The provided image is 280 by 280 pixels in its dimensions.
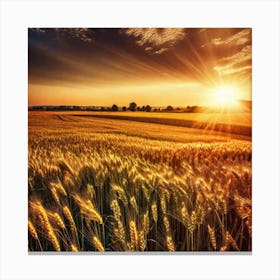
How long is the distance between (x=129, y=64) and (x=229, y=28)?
0.90m

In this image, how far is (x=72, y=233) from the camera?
3.17 m

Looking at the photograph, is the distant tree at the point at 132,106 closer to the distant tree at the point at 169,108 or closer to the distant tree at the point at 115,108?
the distant tree at the point at 115,108

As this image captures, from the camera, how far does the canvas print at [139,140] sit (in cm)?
318

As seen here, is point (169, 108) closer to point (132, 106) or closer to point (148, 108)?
point (148, 108)

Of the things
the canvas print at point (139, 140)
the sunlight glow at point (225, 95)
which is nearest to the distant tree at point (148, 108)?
the canvas print at point (139, 140)

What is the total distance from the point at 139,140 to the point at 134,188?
1.37 ft

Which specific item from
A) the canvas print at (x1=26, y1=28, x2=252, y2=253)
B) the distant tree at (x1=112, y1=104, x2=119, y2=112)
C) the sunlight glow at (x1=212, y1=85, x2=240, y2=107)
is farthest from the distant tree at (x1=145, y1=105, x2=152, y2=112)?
the sunlight glow at (x1=212, y1=85, x2=240, y2=107)

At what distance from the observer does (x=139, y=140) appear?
10.9 feet
